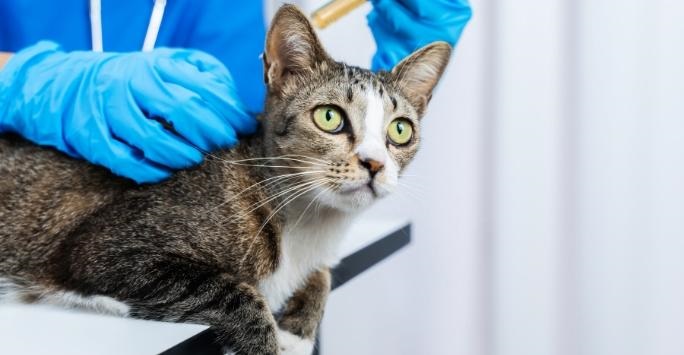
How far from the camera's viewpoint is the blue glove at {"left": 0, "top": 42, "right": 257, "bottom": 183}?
79 cm

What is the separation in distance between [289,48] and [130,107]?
19 cm

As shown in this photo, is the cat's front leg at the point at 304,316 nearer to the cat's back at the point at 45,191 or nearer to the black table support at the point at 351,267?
the black table support at the point at 351,267

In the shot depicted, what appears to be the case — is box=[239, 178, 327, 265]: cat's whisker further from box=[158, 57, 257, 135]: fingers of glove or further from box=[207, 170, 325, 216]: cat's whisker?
box=[158, 57, 257, 135]: fingers of glove

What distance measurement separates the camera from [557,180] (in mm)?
1450

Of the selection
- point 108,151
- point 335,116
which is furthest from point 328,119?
point 108,151

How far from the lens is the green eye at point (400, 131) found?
0.84 m

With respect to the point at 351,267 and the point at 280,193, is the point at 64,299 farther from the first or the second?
the point at 351,267

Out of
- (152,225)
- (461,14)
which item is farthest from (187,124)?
(461,14)

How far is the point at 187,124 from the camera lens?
80 centimetres

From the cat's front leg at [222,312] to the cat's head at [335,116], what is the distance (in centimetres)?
14

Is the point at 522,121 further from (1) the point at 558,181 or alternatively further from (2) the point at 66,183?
(2) the point at 66,183

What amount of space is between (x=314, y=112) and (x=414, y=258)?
2.85 feet

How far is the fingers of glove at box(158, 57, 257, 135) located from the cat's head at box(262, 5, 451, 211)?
43 millimetres

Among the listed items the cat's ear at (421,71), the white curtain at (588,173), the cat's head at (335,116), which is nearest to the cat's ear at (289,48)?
the cat's head at (335,116)
